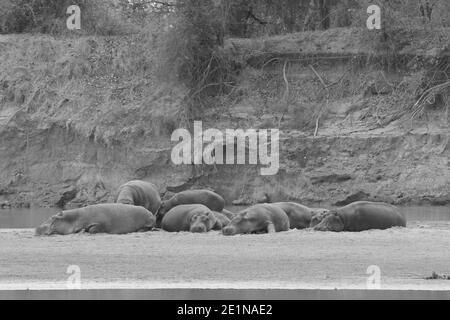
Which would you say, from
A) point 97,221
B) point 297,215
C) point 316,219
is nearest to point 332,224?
point 316,219

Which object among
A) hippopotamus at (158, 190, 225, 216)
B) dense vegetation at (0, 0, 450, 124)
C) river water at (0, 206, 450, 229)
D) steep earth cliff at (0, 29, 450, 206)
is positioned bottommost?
river water at (0, 206, 450, 229)

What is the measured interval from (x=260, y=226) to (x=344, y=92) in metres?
15.6

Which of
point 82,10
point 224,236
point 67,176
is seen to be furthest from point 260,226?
point 82,10

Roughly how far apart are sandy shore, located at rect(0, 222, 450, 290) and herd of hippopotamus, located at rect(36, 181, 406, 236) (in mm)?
430

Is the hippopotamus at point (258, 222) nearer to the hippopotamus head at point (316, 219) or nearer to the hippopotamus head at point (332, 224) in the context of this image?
the hippopotamus head at point (332, 224)

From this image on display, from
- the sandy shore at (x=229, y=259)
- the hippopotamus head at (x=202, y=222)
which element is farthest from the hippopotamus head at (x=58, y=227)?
the hippopotamus head at (x=202, y=222)

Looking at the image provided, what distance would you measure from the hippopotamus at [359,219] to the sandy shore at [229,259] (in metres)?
0.42

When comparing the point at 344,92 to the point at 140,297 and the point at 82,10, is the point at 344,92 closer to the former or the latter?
the point at 82,10

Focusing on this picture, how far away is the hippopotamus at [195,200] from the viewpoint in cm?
2105

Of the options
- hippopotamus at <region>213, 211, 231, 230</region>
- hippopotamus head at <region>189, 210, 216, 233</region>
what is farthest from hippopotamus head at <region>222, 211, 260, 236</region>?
hippopotamus at <region>213, 211, 231, 230</region>

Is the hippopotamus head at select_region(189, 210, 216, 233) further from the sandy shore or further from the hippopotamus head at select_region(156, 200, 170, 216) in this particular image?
the hippopotamus head at select_region(156, 200, 170, 216)

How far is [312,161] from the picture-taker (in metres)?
31.4

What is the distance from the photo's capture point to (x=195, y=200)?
21484 mm

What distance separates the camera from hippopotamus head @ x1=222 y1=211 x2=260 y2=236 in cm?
1789
